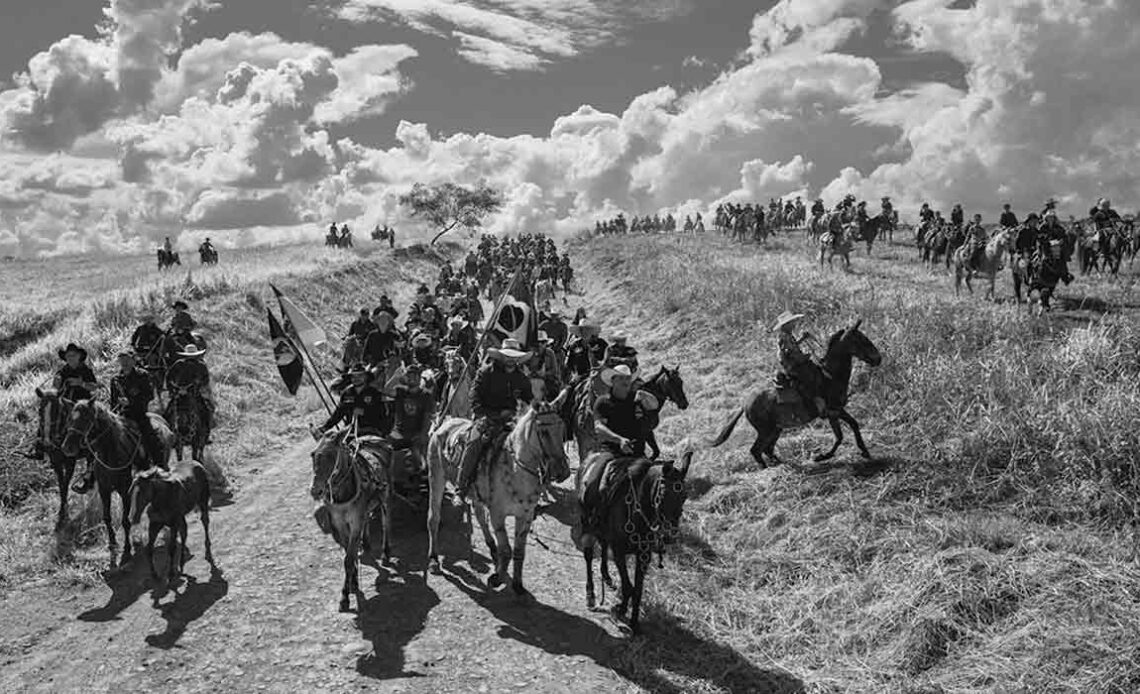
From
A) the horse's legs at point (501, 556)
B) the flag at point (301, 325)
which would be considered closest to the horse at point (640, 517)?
the horse's legs at point (501, 556)

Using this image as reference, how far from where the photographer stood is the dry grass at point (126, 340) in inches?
422

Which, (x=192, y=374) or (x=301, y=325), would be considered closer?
(x=301, y=325)

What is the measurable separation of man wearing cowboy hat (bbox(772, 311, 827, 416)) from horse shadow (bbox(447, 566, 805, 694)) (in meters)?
4.49

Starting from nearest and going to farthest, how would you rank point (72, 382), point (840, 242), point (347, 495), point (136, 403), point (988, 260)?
1. point (347, 495)
2. point (72, 382)
3. point (136, 403)
4. point (988, 260)
5. point (840, 242)

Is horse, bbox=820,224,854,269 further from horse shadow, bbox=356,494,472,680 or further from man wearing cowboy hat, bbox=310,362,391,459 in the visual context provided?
man wearing cowboy hat, bbox=310,362,391,459

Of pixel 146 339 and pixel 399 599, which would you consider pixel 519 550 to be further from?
pixel 146 339

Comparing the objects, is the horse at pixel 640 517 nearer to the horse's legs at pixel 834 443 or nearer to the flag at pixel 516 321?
the horse's legs at pixel 834 443

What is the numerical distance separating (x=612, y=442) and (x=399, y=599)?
121 inches

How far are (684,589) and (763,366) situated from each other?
865 centimetres

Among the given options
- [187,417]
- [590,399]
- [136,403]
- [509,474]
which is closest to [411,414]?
[590,399]

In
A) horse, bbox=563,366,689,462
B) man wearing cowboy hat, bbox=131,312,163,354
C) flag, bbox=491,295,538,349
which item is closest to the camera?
horse, bbox=563,366,689,462

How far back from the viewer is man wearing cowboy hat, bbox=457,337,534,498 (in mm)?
8961

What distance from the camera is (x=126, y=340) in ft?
64.1

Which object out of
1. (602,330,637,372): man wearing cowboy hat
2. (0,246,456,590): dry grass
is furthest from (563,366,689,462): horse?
(0,246,456,590): dry grass
